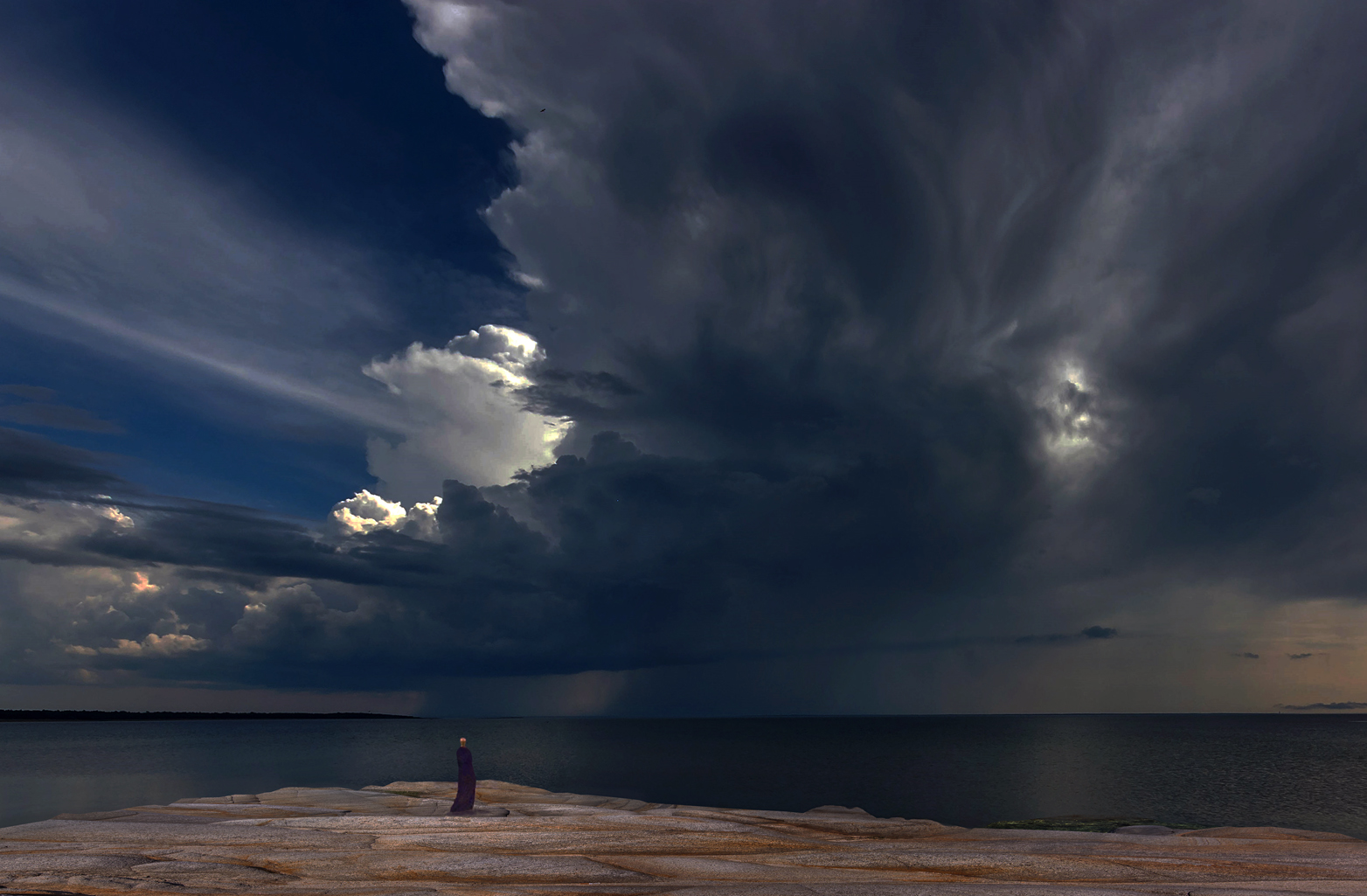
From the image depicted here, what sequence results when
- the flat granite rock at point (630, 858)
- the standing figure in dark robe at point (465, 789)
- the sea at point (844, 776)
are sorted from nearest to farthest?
the flat granite rock at point (630, 858), the standing figure in dark robe at point (465, 789), the sea at point (844, 776)

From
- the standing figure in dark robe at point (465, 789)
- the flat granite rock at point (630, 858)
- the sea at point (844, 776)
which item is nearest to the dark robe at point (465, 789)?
the standing figure in dark robe at point (465, 789)

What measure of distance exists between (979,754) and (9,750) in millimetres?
172990

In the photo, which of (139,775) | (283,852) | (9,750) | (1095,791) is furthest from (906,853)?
(9,750)

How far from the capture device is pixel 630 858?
64.9 ft

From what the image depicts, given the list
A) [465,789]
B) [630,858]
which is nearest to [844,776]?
[465,789]

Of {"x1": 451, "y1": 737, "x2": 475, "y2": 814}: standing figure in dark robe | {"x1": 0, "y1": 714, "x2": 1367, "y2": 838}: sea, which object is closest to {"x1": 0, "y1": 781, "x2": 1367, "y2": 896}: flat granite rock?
{"x1": 451, "y1": 737, "x2": 475, "y2": 814}: standing figure in dark robe

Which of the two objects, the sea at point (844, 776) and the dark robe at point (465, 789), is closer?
the dark robe at point (465, 789)

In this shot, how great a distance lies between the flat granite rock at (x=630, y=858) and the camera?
53.7 ft

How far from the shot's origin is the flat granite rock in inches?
645

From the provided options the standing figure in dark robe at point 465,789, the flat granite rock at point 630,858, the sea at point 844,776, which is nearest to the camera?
the flat granite rock at point 630,858

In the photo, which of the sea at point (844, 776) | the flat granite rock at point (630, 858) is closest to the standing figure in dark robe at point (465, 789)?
the flat granite rock at point (630, 858)

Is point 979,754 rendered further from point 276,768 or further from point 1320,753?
point 276,768

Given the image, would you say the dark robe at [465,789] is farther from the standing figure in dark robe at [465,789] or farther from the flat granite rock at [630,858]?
the flat granite rock at [630,858]

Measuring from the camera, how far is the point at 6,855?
1959 centimetres
